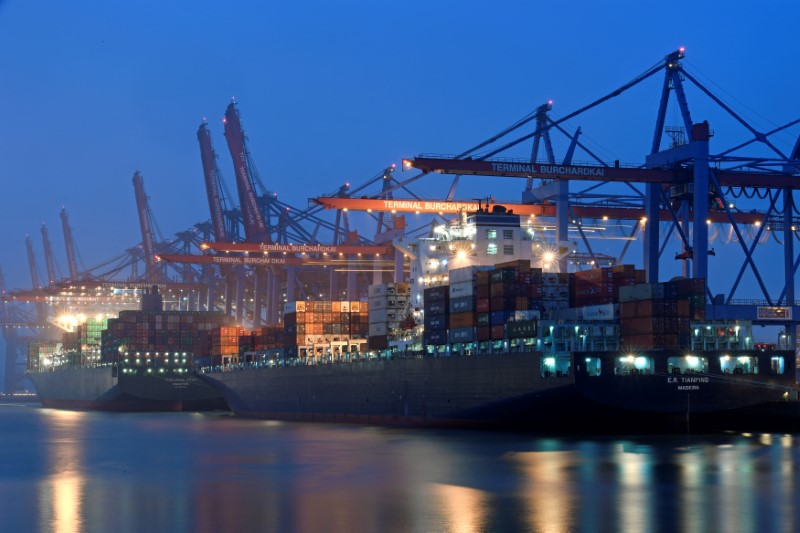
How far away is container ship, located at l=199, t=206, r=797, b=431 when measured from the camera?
42.1 m

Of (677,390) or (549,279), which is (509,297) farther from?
(677,390)

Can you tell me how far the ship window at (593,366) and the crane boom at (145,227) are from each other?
8972 centimetres

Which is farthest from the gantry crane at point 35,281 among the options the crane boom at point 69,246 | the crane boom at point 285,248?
the crane boom at point 285,248

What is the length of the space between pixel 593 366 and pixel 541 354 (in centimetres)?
211

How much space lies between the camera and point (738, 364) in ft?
144

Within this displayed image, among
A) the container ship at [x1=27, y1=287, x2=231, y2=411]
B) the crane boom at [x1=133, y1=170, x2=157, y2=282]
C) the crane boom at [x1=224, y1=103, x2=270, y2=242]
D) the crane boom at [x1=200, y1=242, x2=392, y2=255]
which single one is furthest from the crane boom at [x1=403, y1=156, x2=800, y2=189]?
the crane boom at [x1=133, y1=170, x2=157, y2=282]

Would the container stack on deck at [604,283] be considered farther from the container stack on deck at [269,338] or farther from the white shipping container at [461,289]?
the container stack on deck at [269,338]

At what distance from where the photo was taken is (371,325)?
61281 millimetres

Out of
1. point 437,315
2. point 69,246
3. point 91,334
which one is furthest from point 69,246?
point 437,315

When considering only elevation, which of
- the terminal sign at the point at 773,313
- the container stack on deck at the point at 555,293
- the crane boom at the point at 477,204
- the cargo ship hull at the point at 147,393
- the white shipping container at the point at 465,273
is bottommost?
the cargo ship hull at the point at 147,393

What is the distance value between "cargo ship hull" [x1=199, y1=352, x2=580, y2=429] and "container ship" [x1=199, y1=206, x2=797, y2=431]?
77 millimetres

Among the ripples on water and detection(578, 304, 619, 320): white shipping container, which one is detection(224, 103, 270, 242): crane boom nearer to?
the ripples on water

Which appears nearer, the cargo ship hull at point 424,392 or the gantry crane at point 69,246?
the cargo ship hull at point 424,392

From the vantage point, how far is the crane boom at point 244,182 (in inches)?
3848
